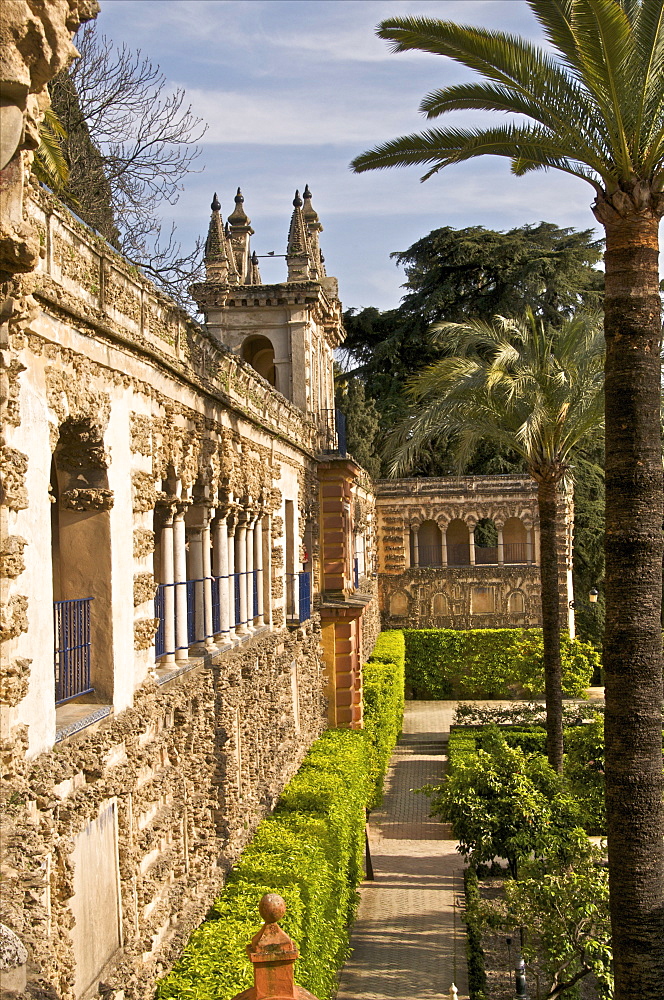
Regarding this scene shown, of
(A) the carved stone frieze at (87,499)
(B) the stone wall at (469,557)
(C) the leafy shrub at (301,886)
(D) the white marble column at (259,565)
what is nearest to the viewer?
(A) the carved stone frieze at (87,499)

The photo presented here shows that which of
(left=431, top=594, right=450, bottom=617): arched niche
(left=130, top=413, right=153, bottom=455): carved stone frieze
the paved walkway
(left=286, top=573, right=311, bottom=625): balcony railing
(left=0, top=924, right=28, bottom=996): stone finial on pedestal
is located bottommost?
the paved walkway

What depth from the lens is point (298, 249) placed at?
25344mm

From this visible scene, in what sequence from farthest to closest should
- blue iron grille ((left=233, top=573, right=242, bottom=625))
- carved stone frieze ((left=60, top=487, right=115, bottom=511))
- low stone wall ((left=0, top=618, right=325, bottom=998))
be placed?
blue iron grille ((left=233, top=573, right=242, bottom=625)), carved stone frieze ((left=60, top=487, right=115, bottom=511)), low stone wall ((left=0, top=618, right=325, bottom=998))

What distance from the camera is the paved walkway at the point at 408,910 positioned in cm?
1509

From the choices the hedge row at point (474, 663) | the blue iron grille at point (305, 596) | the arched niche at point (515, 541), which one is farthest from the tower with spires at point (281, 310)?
the arched niche at point (515, 541)

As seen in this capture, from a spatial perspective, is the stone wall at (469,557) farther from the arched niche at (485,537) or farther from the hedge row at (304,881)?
the hedge row at (304,881)

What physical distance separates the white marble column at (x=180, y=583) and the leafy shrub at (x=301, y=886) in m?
2.78

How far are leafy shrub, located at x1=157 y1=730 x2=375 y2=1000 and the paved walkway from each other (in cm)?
67

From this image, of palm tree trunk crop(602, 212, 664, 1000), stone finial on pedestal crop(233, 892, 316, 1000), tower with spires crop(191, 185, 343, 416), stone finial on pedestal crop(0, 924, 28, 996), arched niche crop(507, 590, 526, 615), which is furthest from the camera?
arched niche crop(507, 590, 526, 615)

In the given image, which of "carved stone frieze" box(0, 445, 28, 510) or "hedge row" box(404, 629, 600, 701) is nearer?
"carved stone frieze" box(0, 445, 28, 510)

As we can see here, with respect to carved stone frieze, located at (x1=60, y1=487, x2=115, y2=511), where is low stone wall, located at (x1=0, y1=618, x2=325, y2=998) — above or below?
below

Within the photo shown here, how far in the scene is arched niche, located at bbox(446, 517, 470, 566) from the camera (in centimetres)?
4509

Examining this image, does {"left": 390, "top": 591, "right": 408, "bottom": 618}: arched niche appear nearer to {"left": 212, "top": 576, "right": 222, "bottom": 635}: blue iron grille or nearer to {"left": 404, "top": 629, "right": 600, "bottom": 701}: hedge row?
{"left": 404, "top": 629, "right": 600, "bottom": 701}: hedge row

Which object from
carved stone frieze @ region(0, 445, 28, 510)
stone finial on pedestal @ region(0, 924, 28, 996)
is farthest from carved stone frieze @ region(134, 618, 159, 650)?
stone finial on pedestal @ region(0, 924, 28, 996)
